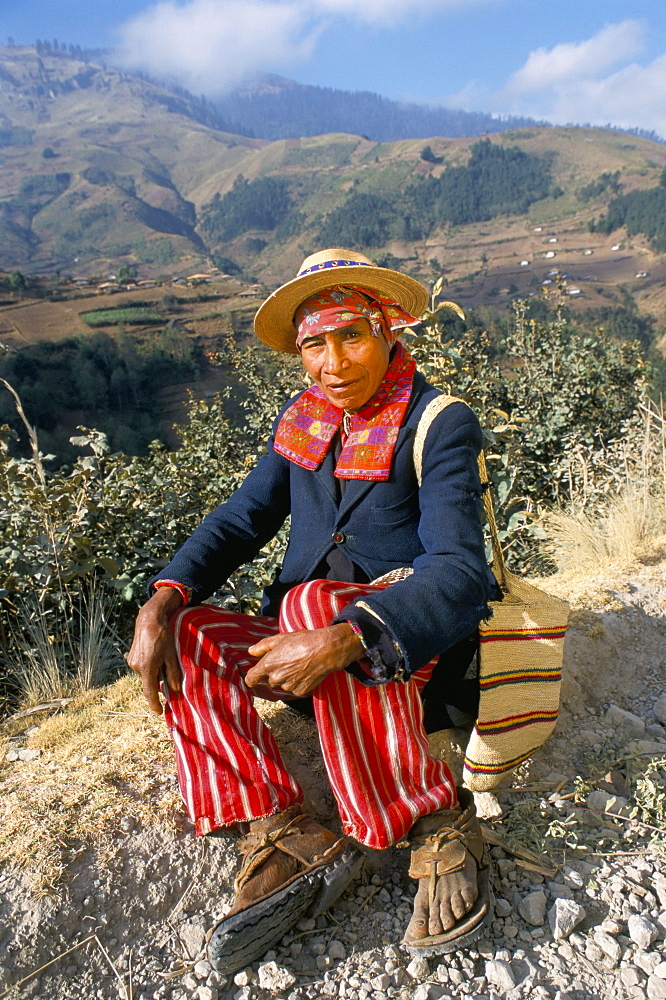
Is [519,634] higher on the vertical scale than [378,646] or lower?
lower

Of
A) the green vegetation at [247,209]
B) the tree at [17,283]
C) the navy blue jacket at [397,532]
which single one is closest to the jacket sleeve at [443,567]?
the navy blue jacket at [397,532]

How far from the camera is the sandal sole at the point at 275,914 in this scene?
1.47 meters

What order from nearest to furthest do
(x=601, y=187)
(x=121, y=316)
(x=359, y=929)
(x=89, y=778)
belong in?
(x=359, y=929) → (x=89, y=778) → (x=121, y=316) → (x=601, y=187)

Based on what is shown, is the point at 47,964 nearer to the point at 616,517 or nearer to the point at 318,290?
the point at 318,290

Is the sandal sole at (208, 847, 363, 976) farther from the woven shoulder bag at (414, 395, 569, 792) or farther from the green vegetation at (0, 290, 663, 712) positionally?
the green vegetation at (0, 290, 663, 712)

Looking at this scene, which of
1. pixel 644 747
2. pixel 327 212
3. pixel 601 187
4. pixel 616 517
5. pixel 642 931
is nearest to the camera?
pixel 642 931

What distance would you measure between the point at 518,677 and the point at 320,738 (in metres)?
0.64

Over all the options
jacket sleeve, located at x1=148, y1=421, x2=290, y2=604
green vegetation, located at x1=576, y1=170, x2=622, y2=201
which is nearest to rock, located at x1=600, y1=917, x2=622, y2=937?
jacket sleeve, located at x1=148, y1=421, x2=290, y2=604

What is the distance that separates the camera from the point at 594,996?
1.45 meters

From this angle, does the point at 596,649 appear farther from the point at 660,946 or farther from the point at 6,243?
the point at 6,243

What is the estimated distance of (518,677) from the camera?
75.0 inches

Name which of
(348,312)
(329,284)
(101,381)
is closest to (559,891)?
(348,312)

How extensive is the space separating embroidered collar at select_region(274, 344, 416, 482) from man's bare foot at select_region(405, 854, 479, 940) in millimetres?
1000

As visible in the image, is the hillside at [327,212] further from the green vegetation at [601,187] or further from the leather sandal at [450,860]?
Result: the leather sandal at [450,860]
